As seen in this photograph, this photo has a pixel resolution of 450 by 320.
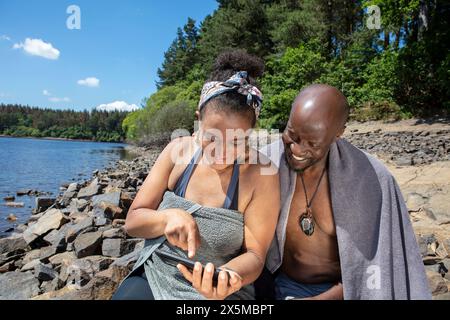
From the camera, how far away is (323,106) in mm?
1860

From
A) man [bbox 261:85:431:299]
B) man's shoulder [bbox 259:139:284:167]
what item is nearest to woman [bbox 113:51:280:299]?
man's shoulder [bbox 259:139:284:167]

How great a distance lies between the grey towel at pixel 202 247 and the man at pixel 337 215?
0.33 meters

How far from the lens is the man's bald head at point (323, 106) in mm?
1857

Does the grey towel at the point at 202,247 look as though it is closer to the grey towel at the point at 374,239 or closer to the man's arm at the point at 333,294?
the man's arm at the point at 333,294

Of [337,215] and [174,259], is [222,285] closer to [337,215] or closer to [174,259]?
[174,259]

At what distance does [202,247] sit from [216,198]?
26 centimetres

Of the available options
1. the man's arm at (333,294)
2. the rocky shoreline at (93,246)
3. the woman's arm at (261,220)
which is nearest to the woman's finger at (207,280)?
the woman's arm at (261,220)

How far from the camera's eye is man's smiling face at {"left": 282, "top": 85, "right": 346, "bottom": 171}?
73.1 inches

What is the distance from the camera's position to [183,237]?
5.40 feet

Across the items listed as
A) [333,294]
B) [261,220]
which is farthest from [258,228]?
[333,294]

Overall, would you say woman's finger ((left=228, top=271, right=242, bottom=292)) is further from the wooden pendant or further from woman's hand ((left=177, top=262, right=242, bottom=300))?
the wooden pendant

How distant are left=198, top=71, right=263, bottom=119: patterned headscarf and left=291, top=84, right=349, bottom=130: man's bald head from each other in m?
→ 0.23
